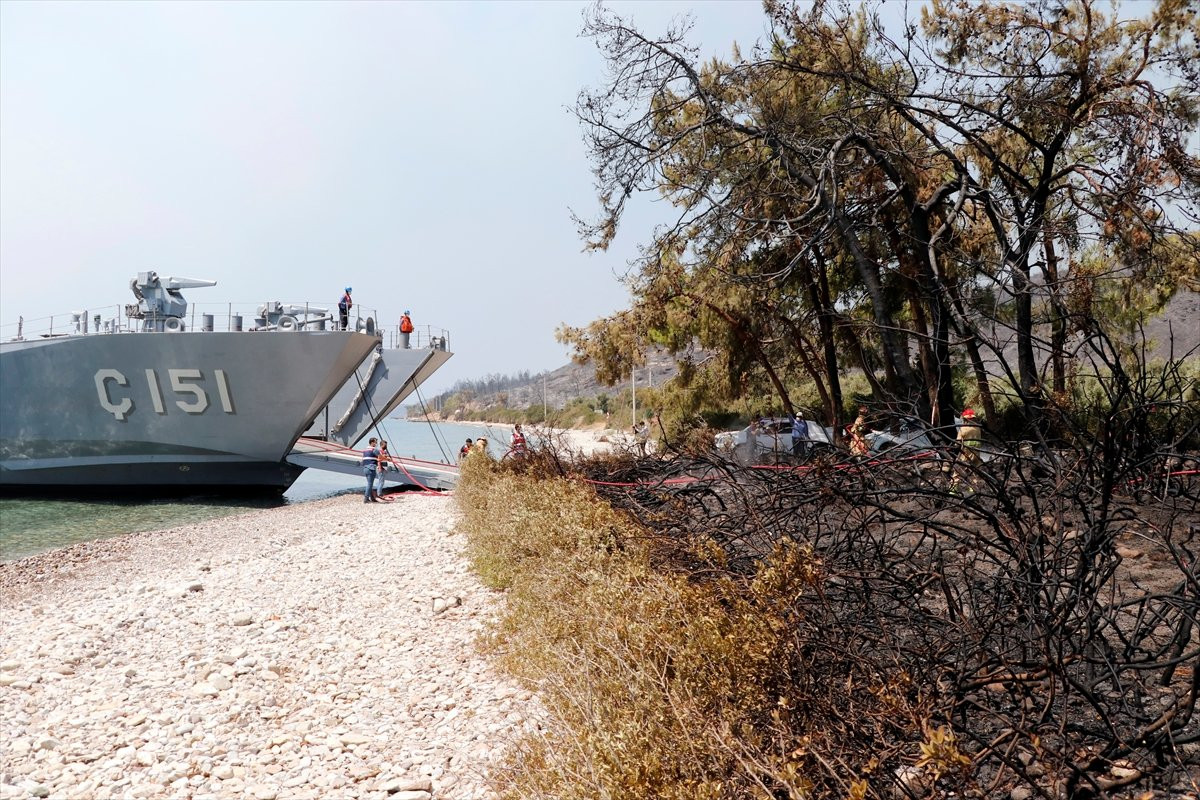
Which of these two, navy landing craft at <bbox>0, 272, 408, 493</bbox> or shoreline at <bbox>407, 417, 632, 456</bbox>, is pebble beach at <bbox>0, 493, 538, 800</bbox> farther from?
navy landing craft at <bbox>0, 272, 408, 493</bbox>

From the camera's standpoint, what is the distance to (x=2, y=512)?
73.8 feet

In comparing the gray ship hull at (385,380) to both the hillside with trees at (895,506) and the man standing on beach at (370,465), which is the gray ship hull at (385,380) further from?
the hillside with trees at (895,506)

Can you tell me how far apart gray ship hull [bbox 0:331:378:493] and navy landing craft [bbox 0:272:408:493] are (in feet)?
0.11

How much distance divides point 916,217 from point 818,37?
2814mm

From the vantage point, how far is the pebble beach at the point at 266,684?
4.62m

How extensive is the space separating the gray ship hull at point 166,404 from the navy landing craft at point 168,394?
0.03 m

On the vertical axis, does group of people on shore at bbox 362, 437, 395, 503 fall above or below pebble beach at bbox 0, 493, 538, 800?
above

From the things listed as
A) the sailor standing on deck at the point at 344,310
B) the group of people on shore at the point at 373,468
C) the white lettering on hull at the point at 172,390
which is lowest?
the group of people on shore at the point at 373,468

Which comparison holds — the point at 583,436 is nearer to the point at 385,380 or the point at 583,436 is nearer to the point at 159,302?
the point at 385,380

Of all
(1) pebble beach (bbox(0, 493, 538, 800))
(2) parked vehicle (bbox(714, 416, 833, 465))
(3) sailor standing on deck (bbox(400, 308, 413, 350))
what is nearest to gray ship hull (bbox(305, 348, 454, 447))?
(3) sailor standing on deck (bbox(400, 308, 413, 350))

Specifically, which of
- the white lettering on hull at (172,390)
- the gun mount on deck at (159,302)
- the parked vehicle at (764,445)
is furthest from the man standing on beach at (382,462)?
the parked vehicle at (764,445)

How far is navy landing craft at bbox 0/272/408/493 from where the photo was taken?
21.5 m

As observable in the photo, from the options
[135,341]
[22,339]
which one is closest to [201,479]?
[135,341]

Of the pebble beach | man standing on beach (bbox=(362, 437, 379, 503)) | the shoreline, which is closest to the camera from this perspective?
the pebble beach
